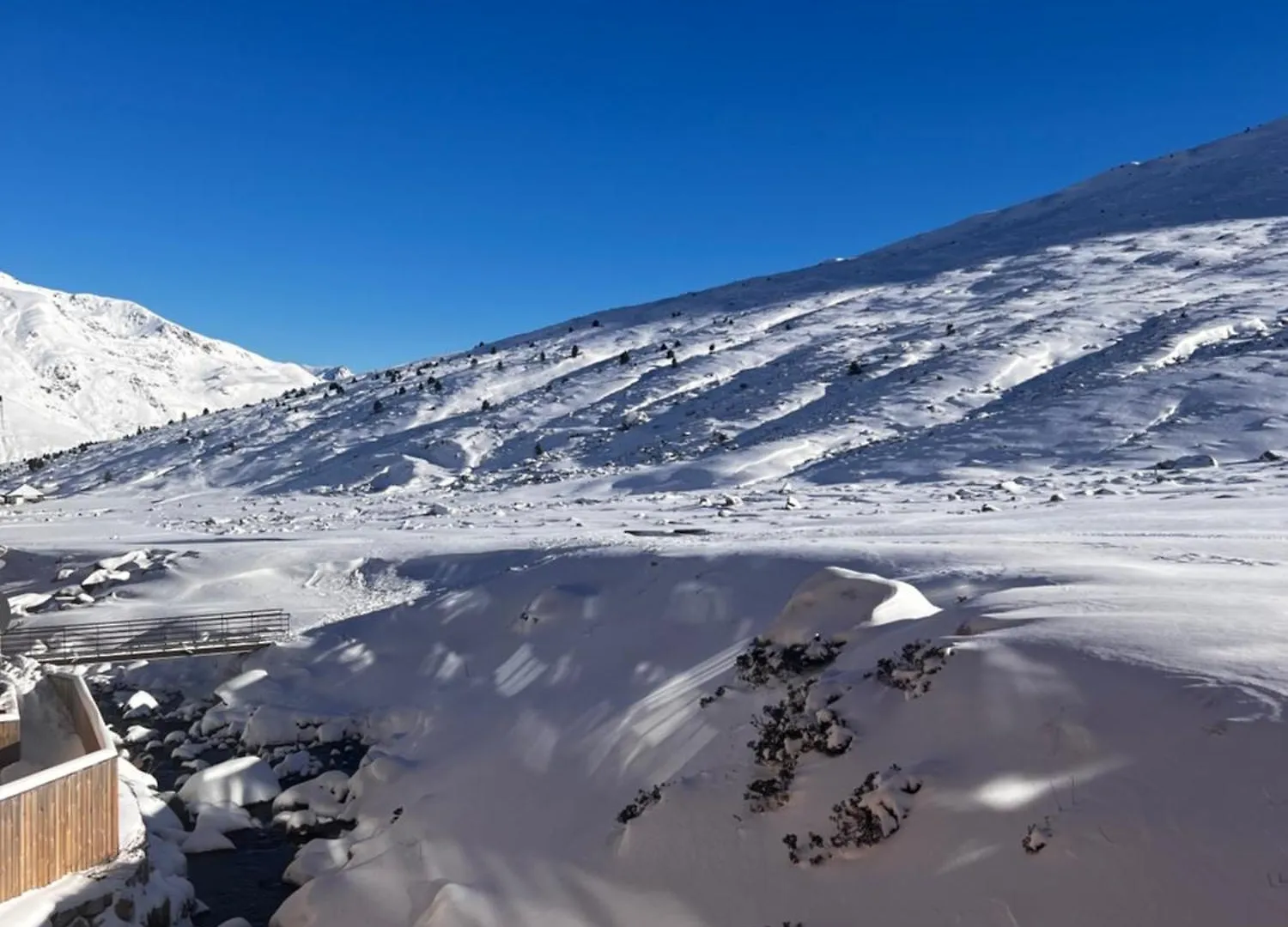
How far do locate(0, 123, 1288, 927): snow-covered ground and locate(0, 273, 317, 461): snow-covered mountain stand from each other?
88.1 meters

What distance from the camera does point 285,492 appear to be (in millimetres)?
46688

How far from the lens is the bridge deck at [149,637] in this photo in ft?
70.5

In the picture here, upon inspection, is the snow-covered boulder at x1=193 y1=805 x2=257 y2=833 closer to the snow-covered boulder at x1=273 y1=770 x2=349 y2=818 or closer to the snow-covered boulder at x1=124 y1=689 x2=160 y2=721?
the snow-covered boulder at x1=273 y1=770 x2=349 y2=818

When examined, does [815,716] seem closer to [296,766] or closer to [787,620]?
[787,620]

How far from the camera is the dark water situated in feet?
39.1

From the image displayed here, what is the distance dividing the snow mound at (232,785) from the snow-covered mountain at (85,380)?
116 m

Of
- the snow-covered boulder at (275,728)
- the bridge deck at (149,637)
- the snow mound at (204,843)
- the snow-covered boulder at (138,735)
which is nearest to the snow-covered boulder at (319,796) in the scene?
the snow mound at (204,843)

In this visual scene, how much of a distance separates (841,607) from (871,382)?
38.8m

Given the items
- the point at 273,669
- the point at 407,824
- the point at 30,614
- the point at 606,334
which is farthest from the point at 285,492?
the point at 407,824

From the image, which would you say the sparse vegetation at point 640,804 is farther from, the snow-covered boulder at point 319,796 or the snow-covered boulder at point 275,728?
the snow-covered boulder at point 275,728

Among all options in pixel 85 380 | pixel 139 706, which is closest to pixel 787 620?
pixel 139 706

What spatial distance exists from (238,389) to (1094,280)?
166m

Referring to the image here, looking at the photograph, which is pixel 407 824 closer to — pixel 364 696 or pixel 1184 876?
pixel 364 696

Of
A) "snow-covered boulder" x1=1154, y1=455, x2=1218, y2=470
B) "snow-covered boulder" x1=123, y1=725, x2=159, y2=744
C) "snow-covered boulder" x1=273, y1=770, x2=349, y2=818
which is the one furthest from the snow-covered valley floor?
"snow-covered boulder" x1=1154, y1=455, x2=1218, y2=470
